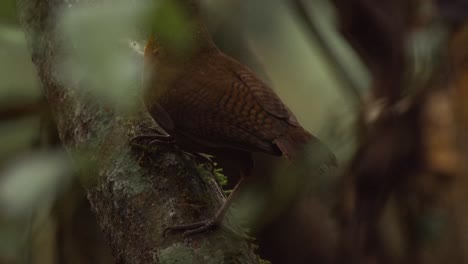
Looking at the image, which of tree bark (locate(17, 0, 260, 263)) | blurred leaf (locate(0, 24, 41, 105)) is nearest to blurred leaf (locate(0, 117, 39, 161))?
blurred leaf (locate(0, 24, 41, 105))

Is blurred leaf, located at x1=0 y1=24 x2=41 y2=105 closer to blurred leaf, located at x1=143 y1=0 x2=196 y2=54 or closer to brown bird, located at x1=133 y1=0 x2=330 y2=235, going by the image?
brown bird, located at x1=133 y1=0 x2=330 y2=235

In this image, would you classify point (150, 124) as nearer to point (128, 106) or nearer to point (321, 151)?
point (128, 106)

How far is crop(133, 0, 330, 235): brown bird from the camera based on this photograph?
214 cm

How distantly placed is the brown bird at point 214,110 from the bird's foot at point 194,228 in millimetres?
236

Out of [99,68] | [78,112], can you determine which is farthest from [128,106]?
[99,68]

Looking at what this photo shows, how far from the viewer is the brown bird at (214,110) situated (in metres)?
2.14

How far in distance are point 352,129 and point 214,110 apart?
50.7 inches

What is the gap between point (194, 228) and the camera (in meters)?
1.86

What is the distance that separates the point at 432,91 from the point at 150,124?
191 cm

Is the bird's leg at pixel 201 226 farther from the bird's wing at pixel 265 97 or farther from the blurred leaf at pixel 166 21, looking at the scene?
the blurred leaf at pixel 166 21

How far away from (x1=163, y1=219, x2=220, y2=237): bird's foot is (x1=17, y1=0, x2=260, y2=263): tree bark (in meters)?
0.01

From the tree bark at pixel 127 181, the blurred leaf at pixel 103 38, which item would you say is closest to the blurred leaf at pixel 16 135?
the tree bark at pixel 127 181

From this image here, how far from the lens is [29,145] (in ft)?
9.42

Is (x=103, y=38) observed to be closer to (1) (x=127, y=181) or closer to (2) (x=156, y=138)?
(1) (x=127, y=181)
